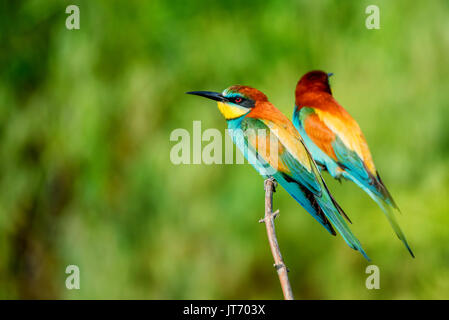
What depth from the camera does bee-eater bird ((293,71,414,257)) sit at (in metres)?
0.93

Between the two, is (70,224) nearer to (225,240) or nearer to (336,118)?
(225,240)

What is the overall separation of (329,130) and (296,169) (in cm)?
14

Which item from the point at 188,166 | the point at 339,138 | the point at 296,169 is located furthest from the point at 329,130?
the point at 188,166

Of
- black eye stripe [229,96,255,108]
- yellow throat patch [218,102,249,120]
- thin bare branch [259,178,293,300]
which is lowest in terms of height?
thin bare branch [259,178,293,300]

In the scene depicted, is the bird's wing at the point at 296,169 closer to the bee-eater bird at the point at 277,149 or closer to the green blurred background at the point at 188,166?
the bee-eater bird at the point at 277,149

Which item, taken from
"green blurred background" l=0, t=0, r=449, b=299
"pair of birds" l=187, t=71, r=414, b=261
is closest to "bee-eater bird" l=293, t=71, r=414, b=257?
"pair of birds" l=187, t=71, r=414, b=261

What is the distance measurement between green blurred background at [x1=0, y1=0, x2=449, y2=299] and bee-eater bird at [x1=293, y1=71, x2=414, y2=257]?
4.28ft

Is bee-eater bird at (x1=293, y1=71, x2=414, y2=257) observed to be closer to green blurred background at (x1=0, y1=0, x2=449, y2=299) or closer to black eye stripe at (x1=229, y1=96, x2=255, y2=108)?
black eye stripe at (x1=229, y1=96, x2=255, y2=108)

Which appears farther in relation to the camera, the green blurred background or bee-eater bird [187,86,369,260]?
the green blurred background

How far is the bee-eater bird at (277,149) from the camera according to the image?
800 mm

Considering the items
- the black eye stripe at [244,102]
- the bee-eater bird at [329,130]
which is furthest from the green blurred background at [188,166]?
the black eye stripe at [244,102]

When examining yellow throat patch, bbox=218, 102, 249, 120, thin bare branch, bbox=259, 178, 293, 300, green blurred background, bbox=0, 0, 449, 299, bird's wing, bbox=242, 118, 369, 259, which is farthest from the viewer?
green blurred background, bbox=0, 0, 449, 299

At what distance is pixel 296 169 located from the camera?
84cm

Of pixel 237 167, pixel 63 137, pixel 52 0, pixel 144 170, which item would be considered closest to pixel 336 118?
pixel 237 167
